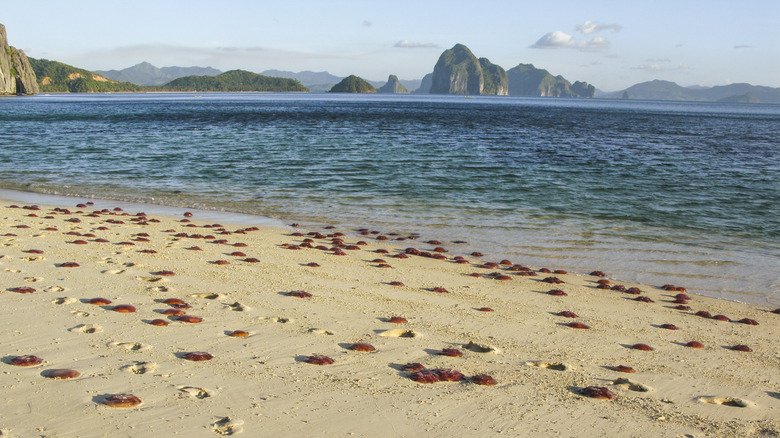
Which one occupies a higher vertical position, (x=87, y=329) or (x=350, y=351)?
(x=87, y=329)

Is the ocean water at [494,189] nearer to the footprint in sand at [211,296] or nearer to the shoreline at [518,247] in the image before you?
the shoreline at [518,247]

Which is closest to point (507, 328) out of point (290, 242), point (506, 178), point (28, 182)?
point (290, 242)

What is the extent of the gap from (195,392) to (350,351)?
202cm

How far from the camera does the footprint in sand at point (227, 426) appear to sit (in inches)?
204

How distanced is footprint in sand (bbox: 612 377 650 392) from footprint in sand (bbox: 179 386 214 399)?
14.8 feet

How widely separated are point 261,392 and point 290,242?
8.49m

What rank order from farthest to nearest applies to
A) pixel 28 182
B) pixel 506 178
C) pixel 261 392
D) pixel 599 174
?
pixel 599 174, pixel 506 178, pixel 28 182, pixel 261 392

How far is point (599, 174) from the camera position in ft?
97.7

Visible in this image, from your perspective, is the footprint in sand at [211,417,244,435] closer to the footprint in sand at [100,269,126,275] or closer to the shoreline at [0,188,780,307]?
the footprint in sand at [100,269,126,275]

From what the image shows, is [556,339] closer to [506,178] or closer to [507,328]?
[507,328]

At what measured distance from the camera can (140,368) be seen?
6285 mm

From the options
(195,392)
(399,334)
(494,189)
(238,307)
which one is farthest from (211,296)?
(494,189)

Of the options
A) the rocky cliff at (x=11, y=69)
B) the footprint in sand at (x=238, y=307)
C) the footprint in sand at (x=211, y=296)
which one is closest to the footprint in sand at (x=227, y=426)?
the footprint in sand at (x=238, y=307)

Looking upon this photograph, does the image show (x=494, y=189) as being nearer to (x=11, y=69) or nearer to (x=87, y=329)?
(x=87, y=329)
